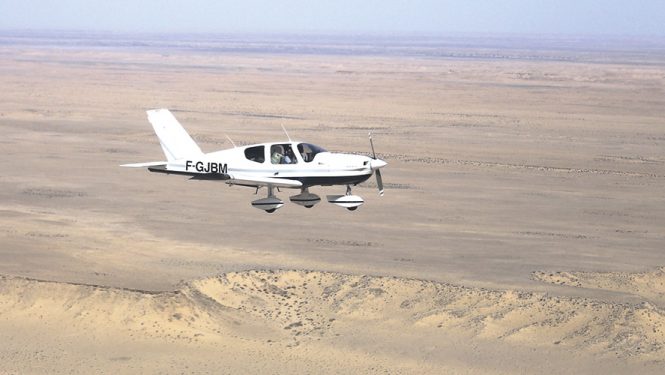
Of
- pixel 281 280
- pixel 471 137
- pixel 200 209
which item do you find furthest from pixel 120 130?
pixel 281 280

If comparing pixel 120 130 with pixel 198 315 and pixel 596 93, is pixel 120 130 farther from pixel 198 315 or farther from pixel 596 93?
pixel 596 93

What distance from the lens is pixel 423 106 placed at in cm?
12788

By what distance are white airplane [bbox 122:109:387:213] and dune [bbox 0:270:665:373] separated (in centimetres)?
556

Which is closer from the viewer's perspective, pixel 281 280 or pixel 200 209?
pixel 281 280

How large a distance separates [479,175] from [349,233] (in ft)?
71.6

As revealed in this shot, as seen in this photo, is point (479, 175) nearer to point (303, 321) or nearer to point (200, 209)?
point (200, 209)

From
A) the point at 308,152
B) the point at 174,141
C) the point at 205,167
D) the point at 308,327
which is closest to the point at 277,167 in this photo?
the point at 308,152

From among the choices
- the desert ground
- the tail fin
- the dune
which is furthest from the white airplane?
the desert ground

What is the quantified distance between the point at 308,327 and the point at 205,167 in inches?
309

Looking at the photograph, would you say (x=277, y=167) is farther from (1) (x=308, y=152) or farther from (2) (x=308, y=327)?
(2) (x=308, y=327)

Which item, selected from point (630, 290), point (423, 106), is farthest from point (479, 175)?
point (423, 106)

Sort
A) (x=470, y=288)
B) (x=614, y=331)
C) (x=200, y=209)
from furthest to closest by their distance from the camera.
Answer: (x=200, y=209)
(x=470, y=288)
(x=614, y=331)

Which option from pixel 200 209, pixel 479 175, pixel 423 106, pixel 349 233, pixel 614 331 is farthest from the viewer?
pixel 423 106

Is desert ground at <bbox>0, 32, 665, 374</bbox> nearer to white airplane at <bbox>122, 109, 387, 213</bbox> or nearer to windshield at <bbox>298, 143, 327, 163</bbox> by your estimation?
white airplane at <bbox>122, 109, 387, 213</bbox>
